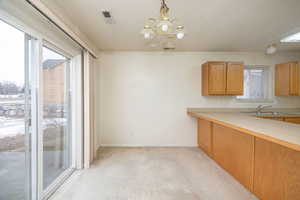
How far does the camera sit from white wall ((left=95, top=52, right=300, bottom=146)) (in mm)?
3781

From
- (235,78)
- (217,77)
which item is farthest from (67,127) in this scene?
(235,78)

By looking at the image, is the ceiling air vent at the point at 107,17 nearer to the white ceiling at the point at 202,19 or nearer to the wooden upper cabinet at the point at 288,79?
the white ceiling at the point at 202,19

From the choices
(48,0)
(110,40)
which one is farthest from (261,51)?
(48,0)

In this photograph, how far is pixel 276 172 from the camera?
1662mm

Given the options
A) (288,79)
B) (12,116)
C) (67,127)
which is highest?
(288,79)

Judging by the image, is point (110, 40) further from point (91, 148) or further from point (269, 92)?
point (269, 92)

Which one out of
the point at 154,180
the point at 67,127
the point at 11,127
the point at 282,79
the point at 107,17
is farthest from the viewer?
the point at 282,79

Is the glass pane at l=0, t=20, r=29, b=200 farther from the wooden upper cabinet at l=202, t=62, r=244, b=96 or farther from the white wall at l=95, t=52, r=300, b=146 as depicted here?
the wooden upper cabinet at l=202, t=62, r=244, b=96

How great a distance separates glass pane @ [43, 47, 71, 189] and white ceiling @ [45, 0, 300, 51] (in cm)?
72

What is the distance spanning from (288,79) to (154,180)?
12.6 ft

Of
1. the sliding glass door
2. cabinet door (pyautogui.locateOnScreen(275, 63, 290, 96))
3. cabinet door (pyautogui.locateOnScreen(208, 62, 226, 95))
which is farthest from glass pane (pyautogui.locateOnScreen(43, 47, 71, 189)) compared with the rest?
cabinet door (pyautogui.locateOnScreen(275, 63, 290, 96))

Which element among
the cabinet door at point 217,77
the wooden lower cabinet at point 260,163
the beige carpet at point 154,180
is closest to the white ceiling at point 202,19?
the cabinet door at point 217,77

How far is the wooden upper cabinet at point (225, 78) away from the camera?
3425 mm

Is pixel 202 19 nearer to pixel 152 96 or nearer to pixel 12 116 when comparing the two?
pixel 152 96
